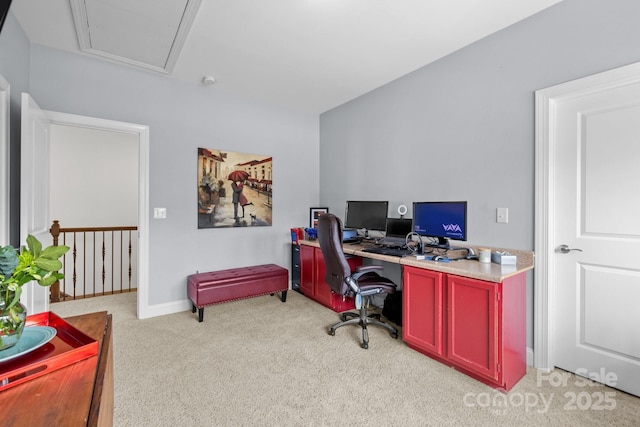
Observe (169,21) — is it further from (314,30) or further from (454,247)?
(454,247)

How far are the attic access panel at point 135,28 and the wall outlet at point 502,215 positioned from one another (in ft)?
9.07

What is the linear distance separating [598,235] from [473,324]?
1.04 m

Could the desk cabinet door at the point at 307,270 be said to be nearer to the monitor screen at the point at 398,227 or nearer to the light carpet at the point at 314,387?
the light carpet at the point at 314,387

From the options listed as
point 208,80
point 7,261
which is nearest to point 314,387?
point 7,261

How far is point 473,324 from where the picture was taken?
203 cm

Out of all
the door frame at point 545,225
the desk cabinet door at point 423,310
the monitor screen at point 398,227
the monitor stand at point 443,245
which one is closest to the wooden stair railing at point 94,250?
the monitor screen at point 398,227

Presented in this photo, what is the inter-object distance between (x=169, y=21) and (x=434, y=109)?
7.93ft

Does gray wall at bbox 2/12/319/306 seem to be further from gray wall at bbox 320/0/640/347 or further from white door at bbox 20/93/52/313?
gray wall at bbox 320/0/640/347

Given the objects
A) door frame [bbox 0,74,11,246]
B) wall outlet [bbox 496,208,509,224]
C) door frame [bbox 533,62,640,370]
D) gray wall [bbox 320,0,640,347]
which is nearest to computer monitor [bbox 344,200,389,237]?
gray wall [bbox 320,0,640,347]

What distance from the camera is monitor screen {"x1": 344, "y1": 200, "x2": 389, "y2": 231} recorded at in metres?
3.24

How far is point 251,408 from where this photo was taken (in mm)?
Result: 1783

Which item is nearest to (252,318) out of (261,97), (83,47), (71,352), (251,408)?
(251,408)

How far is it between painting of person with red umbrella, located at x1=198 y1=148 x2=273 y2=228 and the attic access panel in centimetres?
109

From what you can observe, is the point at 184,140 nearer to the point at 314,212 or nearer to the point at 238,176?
A: the point at 238,176
